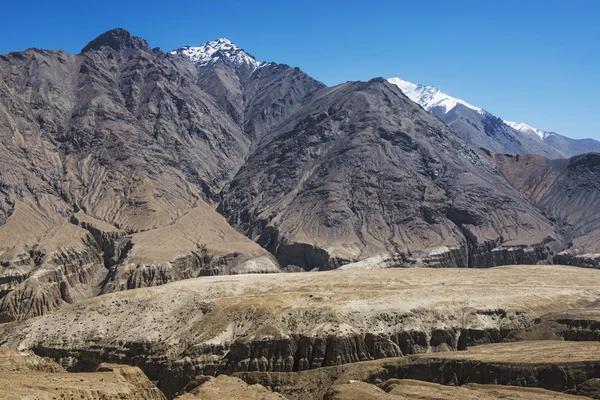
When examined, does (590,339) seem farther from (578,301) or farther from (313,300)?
(313,300)

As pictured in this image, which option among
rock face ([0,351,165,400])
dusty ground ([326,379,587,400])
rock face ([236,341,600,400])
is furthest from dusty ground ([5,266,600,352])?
dusty ground ([326,379,587,400])

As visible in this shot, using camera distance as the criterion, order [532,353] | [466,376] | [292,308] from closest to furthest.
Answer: [466,376]
[532,353]
[292,308]

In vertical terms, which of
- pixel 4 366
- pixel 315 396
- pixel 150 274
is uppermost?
pixel 150 274

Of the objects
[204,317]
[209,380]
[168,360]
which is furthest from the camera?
[204,317]

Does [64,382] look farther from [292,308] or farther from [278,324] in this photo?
[292,308]

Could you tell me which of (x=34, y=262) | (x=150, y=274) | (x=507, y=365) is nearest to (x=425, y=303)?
(x=507, y=365)

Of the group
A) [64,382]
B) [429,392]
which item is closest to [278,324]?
[429,392]

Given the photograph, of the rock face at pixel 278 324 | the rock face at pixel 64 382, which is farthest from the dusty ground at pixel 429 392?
the rock face at pixel 64 382

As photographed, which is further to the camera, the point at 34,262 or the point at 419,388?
the point at 34,262
